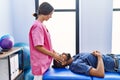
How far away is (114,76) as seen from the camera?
1.94 metres

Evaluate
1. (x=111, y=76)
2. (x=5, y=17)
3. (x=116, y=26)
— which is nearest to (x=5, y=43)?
(x=5, y=17)

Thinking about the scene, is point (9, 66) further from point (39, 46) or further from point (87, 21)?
point (87, 21)

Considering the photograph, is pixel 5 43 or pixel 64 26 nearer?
pixel 5 43

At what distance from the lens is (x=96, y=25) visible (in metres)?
3.15

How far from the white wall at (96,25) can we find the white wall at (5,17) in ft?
4.13

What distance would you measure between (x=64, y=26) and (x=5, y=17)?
108 centimetres

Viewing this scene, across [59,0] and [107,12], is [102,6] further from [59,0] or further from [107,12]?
[59,0]

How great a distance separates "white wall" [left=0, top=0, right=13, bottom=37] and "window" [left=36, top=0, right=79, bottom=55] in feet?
1.94

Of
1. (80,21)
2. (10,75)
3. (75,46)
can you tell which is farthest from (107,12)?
(10,75)

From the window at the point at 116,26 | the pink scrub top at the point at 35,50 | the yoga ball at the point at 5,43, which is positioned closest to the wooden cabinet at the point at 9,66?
the yoga ball at the point at 5,43

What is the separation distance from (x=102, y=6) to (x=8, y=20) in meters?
1.63

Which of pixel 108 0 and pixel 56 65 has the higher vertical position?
pixel 108 0

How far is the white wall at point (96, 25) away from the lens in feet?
10.2

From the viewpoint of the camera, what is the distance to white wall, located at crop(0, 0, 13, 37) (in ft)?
9.02
